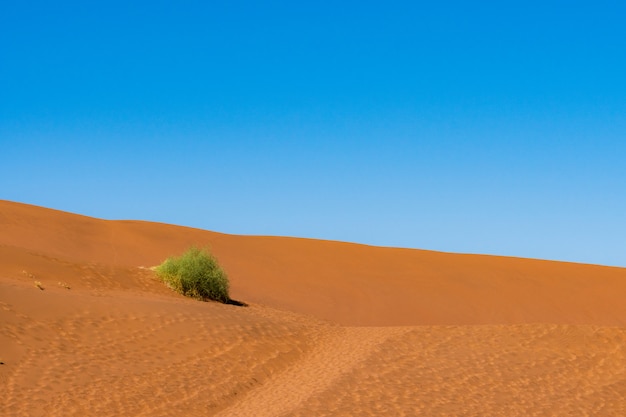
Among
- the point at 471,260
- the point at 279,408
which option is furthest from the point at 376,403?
the point at 471,260

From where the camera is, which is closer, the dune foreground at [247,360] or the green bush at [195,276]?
the dune foreground at [247,360]

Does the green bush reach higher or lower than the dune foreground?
higher

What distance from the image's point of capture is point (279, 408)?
1341cm

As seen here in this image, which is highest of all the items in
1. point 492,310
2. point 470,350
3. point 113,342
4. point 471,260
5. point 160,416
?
point 471,260

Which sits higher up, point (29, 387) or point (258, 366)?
point (258, 366)

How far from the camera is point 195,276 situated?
78.6 ft

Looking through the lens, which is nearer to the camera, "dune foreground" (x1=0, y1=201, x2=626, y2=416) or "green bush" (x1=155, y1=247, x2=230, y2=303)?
"dune foreground" (x1=0, y1=201, x2=626, y2=416)

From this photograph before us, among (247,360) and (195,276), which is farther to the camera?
(195,276)

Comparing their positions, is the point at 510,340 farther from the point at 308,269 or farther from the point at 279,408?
the point at 308,269

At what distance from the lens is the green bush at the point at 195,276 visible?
23.9 meters

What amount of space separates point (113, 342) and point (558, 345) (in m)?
9.45

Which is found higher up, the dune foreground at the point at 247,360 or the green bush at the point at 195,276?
the green bush at the point at 195,276

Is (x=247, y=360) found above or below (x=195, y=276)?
below

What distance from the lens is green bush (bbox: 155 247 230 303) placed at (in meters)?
23.9
